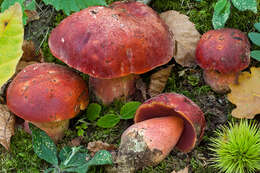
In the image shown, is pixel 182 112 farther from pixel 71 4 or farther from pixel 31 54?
pixel 31 54

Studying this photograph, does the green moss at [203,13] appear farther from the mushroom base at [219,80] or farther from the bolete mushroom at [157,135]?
the bolete mushroom at [157,135]

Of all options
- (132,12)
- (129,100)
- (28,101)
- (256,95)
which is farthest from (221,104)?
(28,101)

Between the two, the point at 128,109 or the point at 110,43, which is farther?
the point at 128,109

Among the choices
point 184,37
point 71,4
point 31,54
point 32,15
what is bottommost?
point 31,54

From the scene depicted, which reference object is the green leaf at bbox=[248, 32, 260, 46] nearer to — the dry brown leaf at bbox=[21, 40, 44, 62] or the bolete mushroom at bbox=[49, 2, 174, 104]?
the bolete mushroom at bbox=[49, 2, 174, 104]

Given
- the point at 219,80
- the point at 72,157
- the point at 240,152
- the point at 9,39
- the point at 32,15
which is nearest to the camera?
the point at 9,39

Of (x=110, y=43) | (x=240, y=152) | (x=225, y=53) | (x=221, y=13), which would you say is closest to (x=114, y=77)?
(x=110, y=43)

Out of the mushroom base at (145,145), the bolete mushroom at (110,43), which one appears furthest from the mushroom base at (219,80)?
the mushroom base at (145,145)
